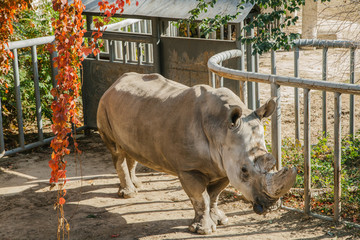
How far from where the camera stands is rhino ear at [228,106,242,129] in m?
5.24

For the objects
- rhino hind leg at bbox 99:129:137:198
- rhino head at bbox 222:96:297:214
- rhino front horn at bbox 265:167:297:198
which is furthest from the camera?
rhino hind leg at bbox 99:129:137:198

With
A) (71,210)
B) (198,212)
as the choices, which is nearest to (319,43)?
(198,212)

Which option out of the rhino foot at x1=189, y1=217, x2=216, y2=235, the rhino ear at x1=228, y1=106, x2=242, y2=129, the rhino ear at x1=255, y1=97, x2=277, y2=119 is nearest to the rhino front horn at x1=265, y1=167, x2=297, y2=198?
the rhino ear at x1=228, y1=106, x2=242, y2=129

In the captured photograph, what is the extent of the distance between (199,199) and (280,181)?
1.22 m

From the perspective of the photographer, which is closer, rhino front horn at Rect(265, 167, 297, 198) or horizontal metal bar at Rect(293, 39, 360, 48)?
rhino front horn at Rect(265, 167, 297, 198)

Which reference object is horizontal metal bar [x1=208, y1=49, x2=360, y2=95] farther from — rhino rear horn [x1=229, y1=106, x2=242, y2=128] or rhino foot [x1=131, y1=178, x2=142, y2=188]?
rhino foot [x1=131, y1=178, x2=142, y2=188]

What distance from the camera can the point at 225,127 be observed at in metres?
5.49

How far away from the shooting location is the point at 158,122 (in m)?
6.15

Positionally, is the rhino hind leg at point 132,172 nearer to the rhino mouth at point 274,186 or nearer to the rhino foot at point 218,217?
the rhino foot at point 218,217

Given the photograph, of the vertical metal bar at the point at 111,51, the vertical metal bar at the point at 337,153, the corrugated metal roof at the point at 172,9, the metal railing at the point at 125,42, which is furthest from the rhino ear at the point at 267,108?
the vertical metal bar at the point at 111,51

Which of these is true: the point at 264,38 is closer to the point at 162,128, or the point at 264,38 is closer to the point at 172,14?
the point at 172,14

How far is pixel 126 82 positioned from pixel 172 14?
193 centimetres

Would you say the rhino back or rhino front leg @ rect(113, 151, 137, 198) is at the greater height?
the rhino back

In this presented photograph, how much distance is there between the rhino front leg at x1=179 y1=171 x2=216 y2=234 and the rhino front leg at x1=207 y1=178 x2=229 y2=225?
19 cm
